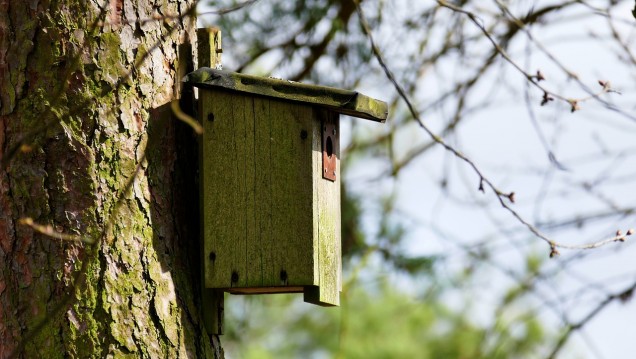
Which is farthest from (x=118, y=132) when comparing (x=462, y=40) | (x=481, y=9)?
(x=462, y=40)

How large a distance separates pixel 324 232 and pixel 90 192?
1.93 feet

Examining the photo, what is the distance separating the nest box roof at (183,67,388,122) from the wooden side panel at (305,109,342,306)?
6cm

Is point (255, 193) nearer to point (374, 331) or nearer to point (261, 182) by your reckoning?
point (261, 182)

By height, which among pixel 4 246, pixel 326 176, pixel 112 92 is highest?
pixel 112 92

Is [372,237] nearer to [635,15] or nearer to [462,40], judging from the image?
[462,40]

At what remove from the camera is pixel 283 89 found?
90.0 inches

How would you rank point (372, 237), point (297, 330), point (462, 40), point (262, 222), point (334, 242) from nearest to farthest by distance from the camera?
1. point (262, 222)
2. point (334, 242)
3. point (462, 40)
4. point (372, 237)
5. point (297, 330)

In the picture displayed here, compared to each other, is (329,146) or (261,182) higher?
(329,146)

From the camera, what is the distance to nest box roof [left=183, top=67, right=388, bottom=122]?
225cm

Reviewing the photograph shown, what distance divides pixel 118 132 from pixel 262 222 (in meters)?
0.40

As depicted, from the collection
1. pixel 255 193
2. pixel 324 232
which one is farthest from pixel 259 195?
pixel 324 232

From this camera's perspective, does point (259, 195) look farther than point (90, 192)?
Yes

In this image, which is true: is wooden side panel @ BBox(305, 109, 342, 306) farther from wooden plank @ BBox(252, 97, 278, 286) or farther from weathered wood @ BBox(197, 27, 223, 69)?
weathered wood @ BBox(197, 27, 223, 69)

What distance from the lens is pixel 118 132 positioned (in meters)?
2.12
